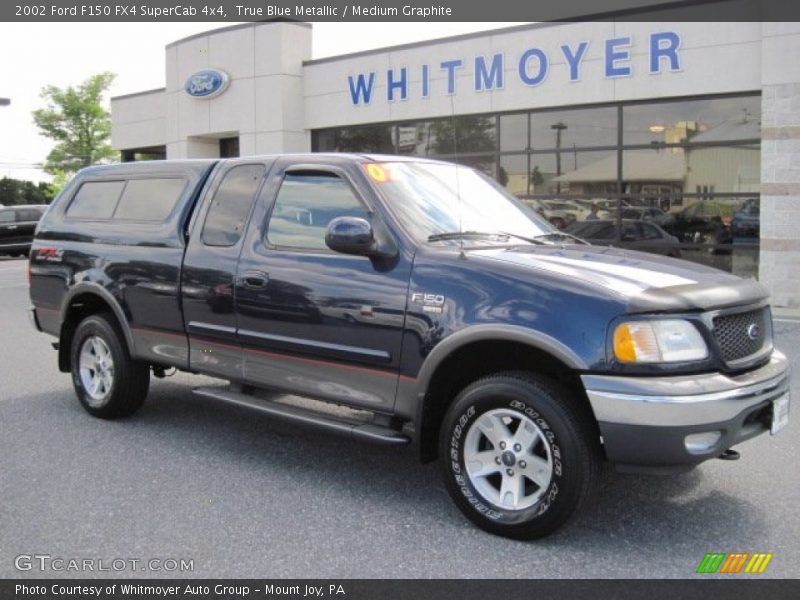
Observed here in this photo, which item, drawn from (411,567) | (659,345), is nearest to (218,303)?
(411,567)

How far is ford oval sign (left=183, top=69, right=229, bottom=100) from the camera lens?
21.1 metres

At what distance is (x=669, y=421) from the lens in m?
3.56

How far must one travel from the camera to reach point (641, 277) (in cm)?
397

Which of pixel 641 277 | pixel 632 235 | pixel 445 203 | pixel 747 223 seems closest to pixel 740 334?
pixel 641 277

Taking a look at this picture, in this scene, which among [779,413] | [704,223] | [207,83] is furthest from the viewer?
[207,83]

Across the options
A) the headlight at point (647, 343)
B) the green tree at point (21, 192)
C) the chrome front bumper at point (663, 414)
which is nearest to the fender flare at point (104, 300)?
the chrome front bumper at point (663, 414)

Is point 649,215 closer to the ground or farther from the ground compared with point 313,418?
farther from the ground

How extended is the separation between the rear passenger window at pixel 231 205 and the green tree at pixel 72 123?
59.0m

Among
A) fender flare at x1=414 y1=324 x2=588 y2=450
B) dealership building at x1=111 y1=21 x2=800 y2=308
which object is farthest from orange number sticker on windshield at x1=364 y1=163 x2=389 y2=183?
dealership building at x1=111 y1=21 x2=800 y2=308

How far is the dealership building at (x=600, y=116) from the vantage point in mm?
13914

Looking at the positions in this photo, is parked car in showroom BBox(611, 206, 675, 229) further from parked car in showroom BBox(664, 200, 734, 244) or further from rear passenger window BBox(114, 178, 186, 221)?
rear passenger window BBox(114, 178, 186, 221)

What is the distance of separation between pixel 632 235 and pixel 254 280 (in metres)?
12.1

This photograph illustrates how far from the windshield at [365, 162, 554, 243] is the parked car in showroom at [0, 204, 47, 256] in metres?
25.2
